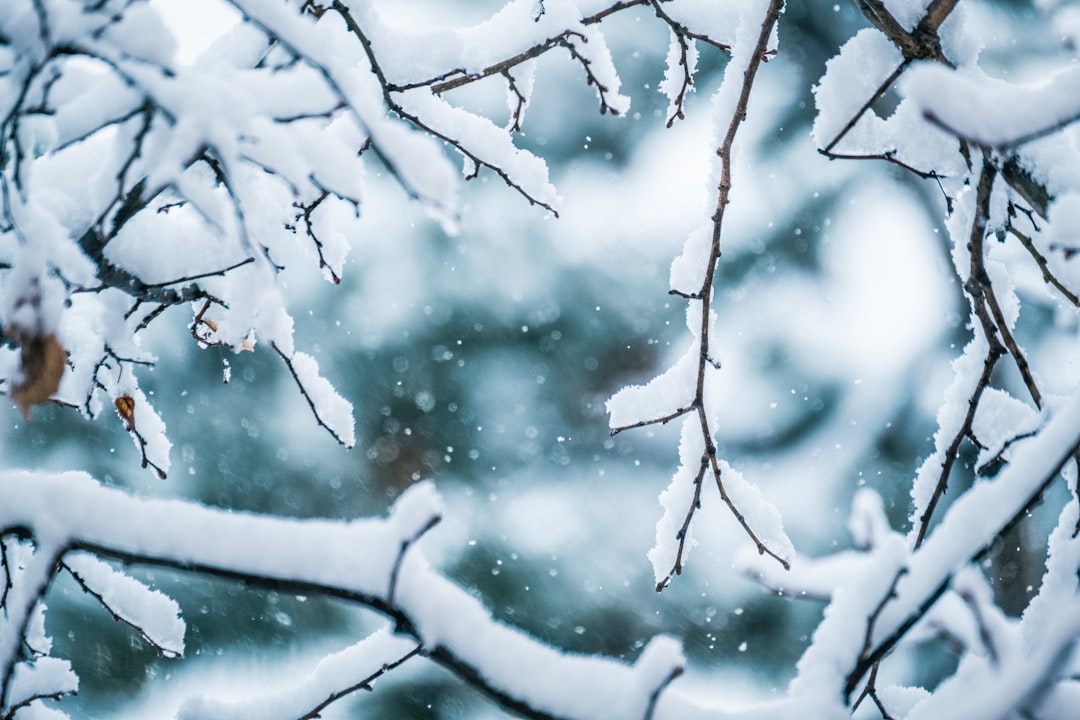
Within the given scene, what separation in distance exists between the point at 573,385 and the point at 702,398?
3950 mm

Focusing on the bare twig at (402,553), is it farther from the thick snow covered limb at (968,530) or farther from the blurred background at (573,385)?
the blurred background at (573,385)

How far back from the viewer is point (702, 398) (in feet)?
3.49

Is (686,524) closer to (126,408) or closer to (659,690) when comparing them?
(659,690)

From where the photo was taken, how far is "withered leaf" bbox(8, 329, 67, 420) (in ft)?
1.82

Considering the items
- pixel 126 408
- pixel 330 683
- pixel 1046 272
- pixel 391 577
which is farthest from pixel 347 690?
pixel 1046 272

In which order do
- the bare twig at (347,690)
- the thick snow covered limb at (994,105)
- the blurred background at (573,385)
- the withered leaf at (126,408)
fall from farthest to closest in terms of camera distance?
the blurred background at (573,385) < the withered leaf at (126,408) < the bare twig at (347,690) < the thick snow covered limb at (994,105)

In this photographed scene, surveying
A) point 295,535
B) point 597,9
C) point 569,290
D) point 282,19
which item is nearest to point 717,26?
point 597,9

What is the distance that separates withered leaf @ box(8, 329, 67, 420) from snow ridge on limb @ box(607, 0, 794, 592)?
0.72m

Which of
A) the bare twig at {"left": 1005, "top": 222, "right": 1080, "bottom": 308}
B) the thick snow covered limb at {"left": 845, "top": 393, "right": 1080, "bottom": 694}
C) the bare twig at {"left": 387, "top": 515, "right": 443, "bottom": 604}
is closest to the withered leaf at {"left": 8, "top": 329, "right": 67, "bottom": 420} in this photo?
the bare twig at {"left": 387, "top": 515, "right": 443, "bottom": 604}

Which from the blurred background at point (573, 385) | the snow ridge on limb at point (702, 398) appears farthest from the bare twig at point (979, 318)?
the blurred background at point (573, 385)

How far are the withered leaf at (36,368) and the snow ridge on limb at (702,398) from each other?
A: 2.36ft

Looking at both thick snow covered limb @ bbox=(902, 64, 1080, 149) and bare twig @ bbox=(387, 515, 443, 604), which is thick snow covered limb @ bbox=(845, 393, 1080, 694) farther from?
bare twig @ bbox=(387, 515, 443, 604)

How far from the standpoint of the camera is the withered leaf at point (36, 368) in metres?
0.56

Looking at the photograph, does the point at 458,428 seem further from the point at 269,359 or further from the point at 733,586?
the point at 733,586
